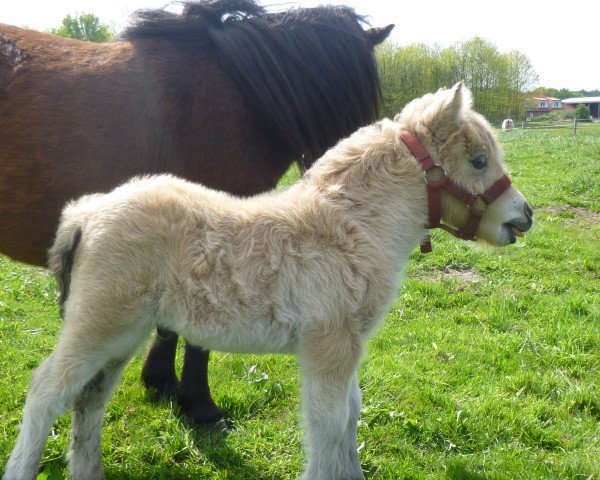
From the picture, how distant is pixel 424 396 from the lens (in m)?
3.80

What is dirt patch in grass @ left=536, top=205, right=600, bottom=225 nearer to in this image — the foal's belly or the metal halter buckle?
the metal halter buckle

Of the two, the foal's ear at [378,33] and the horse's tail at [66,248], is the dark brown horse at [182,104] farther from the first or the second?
the horse's tail at [66,248]

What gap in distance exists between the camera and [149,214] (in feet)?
8.04

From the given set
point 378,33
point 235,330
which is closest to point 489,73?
point 378,33

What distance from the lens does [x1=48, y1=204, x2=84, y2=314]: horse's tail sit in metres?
2.51

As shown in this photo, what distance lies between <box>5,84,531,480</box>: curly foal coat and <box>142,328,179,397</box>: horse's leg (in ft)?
4.33

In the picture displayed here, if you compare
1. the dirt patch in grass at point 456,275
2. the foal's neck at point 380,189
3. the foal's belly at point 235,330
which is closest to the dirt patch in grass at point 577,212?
the dirt patch in grass at point 456,275

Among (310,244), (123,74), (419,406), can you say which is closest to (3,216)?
(123,74)

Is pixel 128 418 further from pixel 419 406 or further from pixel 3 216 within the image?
pixel 419 406

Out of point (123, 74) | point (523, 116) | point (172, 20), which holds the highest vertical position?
point (172, 20)

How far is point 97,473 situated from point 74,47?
2.51m

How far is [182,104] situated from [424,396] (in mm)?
2528

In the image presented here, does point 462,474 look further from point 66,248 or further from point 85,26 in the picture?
point 85,26

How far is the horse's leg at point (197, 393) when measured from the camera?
3.59 meters
